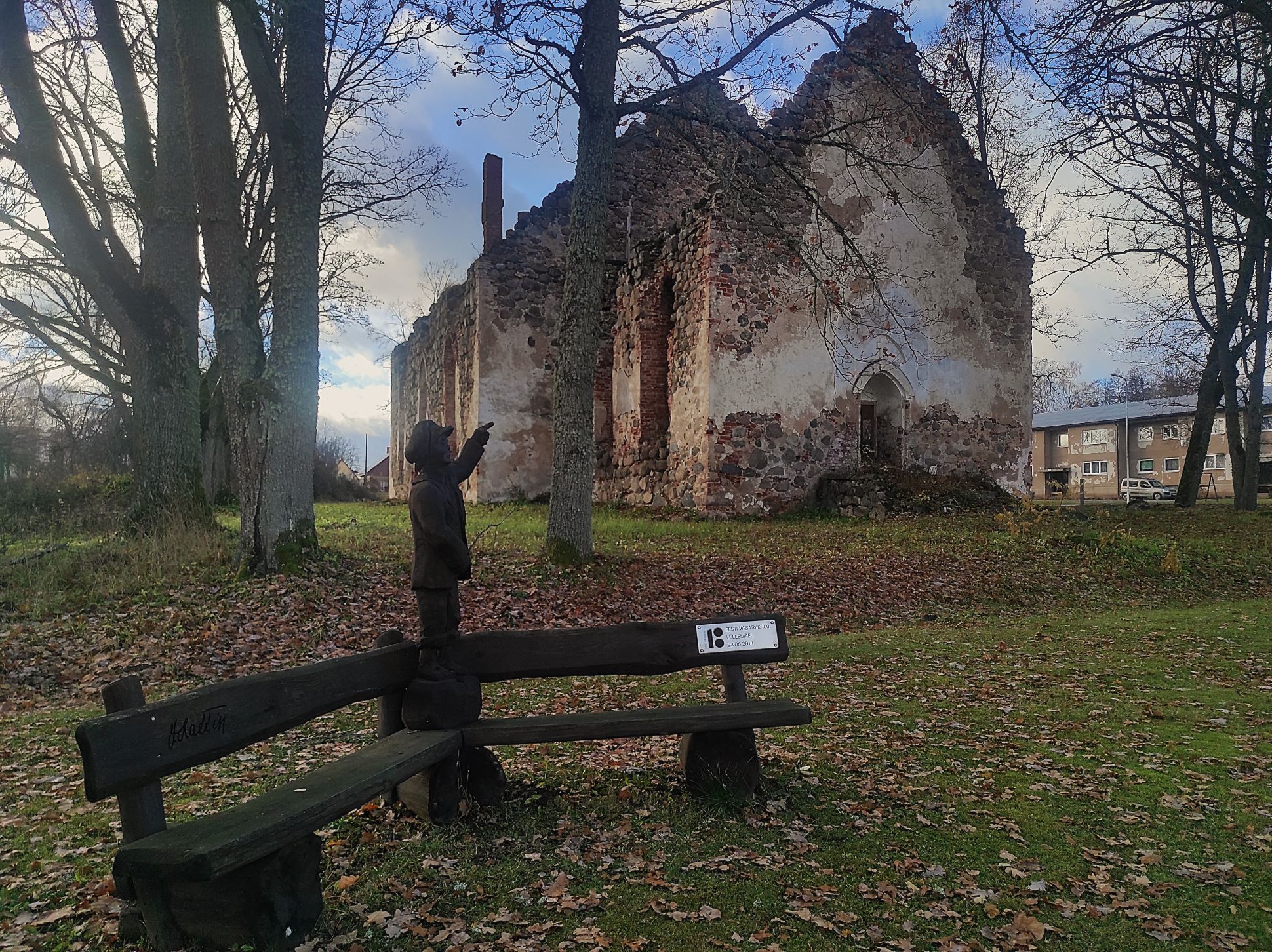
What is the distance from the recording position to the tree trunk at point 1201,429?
20.0m

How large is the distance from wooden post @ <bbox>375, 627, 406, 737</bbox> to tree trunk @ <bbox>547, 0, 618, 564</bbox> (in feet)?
19.4

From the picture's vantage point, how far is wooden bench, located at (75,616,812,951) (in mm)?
2668

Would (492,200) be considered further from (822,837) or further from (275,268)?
(822,837)

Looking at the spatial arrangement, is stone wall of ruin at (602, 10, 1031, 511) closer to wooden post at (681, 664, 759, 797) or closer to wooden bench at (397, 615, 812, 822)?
wooden bench at (397, 615, 812, 822)

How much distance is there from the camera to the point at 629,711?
418cm

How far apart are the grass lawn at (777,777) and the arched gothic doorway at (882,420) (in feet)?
22.5

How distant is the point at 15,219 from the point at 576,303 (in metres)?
12.5

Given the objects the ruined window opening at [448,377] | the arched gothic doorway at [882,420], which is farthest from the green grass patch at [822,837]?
the ruined window opening at [448,377]

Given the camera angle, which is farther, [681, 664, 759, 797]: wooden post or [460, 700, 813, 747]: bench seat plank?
[681, 664, 759, 797]: wooden post

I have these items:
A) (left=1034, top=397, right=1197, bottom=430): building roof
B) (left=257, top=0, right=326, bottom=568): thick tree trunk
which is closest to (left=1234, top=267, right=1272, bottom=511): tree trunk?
(left=1034, top=397, right=1197, bottom=430): building roof

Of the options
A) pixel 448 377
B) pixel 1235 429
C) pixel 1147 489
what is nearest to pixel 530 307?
pixel 448 377

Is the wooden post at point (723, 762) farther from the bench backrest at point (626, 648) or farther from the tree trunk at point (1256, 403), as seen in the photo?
the tree trunk at point (1256, 403)

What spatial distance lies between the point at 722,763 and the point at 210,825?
2.43 meters
